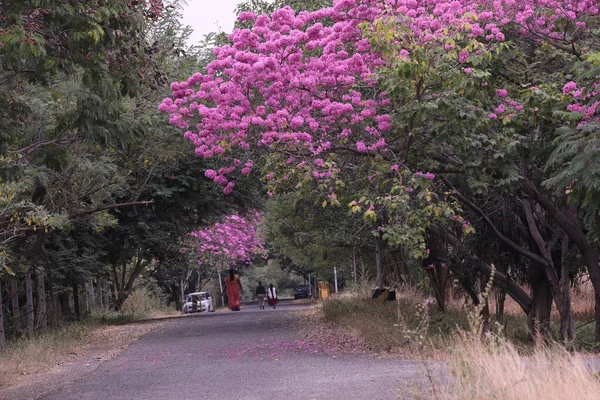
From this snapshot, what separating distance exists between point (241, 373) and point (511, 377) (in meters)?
6.52

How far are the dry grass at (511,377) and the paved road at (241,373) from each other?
92cm

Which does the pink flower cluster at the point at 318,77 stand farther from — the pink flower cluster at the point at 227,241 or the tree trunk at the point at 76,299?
the pink flower cluster at the point at 227,241

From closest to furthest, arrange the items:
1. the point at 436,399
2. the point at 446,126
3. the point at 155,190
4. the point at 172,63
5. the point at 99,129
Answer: the point at 436,399, the point at 99,129, the point at 446,126, the point at 172,63, the point at 155,190

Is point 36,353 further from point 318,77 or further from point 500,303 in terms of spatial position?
point 500,303

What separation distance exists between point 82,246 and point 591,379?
2204 centimetres

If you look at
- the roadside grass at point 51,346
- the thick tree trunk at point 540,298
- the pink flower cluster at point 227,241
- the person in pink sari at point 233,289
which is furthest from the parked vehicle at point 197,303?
the thick tree trunk at point 540,298

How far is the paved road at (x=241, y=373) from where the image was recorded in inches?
414

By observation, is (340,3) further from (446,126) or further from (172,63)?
(172,63)

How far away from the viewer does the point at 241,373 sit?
1281 cm

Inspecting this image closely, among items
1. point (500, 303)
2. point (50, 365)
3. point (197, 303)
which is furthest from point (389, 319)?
point (197, 303)

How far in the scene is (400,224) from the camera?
13.8 meters

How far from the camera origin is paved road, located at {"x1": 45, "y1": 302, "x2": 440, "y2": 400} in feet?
34.5

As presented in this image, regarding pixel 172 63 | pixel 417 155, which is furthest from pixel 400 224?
pixel 172 63

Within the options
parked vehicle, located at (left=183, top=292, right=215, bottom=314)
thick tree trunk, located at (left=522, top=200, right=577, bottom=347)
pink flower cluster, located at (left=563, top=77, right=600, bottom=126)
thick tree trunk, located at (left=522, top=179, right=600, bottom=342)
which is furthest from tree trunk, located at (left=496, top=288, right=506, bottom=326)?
parked vehicle, located at (left=183, top=292, right=215, bottom=314)
